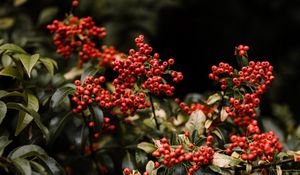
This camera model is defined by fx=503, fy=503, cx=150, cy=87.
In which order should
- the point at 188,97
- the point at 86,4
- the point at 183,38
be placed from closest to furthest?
1. the point at 188,97
2. the point at 86,4
3. the point at 183,38

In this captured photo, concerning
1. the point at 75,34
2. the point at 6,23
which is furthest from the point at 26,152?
the point at 6,23

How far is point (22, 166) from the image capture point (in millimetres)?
2229

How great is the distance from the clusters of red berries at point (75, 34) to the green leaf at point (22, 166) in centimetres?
90

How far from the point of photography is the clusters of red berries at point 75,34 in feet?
9.59

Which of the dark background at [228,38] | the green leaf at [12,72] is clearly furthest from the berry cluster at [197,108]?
the dark background at [228,38]

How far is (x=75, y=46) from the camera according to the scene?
3023mm

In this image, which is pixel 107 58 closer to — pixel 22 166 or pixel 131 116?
pixel 131 116

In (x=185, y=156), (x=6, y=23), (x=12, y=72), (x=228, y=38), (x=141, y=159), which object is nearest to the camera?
(x=185, y=156)

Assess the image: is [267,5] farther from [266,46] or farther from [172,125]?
[172,125]

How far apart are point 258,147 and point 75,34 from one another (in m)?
1.29

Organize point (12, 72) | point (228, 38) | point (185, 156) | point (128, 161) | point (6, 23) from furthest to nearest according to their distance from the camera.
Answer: point (228, 38) → point (6, 23) → point (128, 161) → point (12, 72) → point (185, 156)

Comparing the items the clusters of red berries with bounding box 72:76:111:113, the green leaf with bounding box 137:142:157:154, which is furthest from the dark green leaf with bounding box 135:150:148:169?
the clusters of red berries with bounding box 72:76:111:113

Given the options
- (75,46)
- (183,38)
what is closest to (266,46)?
(183,38)

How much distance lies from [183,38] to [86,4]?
1908 millimetres
